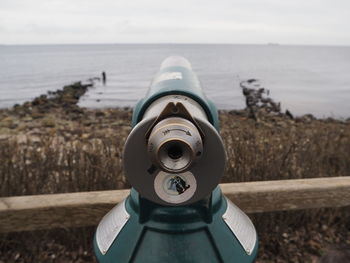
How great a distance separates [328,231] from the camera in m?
2.86

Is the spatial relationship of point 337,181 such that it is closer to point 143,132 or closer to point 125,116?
point 143,132

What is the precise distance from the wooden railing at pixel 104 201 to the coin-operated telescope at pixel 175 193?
2.24 ft

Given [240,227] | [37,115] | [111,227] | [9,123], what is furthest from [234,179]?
[37,115]

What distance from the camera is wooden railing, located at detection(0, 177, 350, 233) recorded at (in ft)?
6.29

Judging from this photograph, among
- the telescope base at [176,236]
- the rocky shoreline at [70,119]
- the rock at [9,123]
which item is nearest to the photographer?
the telescope base at [176,236]

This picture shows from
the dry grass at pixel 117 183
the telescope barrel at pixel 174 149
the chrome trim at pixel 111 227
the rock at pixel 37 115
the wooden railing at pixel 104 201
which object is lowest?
the rock at pixel 37 115

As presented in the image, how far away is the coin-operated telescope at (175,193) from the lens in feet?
3.08

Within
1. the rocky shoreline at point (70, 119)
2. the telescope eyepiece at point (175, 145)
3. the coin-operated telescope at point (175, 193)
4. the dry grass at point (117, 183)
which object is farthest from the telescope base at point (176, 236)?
the rocky shoreline at point (70, 119)

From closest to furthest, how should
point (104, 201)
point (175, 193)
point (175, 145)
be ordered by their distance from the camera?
point (175, 145) < point (175, 193) < point (104, 201)

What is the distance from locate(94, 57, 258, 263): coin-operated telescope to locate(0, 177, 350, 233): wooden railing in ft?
2.24

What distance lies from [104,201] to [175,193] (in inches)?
39.8

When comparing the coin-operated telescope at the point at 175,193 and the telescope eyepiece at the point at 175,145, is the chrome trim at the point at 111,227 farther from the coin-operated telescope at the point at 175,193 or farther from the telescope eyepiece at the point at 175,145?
the telescope eyepiece at the point at 175,145

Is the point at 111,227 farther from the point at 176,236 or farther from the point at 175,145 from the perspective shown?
the point at 175,145

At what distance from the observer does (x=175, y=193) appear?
3.39 ft
